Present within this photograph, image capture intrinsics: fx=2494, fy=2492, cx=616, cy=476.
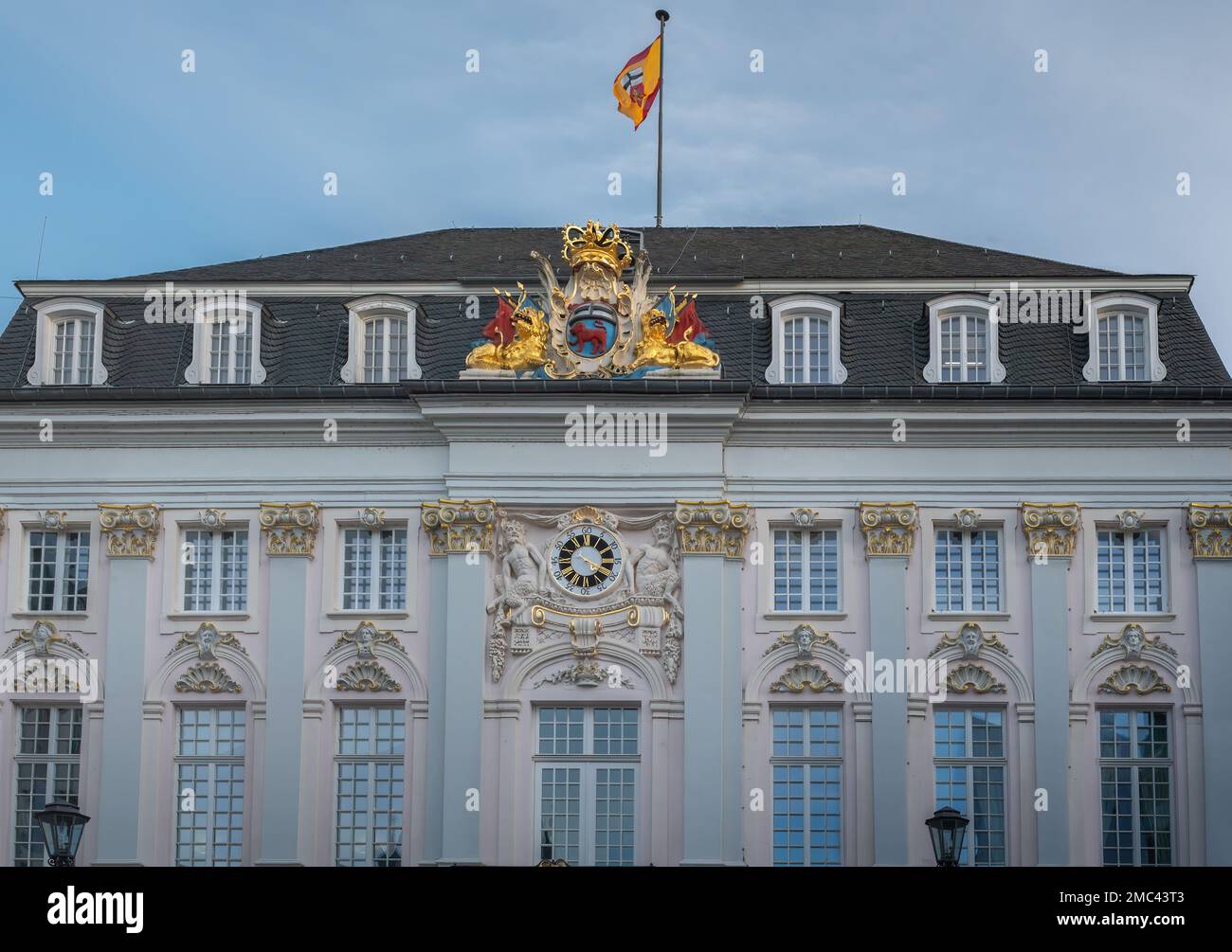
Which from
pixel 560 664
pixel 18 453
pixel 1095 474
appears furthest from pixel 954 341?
pixel 18 453

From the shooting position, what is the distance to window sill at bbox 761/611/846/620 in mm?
45375

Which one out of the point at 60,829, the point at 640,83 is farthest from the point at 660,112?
the point at 60,829

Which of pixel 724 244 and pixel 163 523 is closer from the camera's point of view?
pixel 163 523

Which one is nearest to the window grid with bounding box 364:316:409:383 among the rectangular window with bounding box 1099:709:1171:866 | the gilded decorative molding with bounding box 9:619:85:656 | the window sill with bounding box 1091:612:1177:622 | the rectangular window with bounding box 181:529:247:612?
the rectangular window with bounding box 181:529:247:612

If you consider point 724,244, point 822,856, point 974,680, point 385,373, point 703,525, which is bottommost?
point 822,856

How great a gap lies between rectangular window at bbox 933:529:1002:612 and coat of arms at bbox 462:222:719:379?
17.7 feet

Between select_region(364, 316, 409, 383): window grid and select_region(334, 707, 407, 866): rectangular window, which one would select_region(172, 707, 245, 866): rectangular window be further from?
select_region(364, 316, 409, 383): window grid

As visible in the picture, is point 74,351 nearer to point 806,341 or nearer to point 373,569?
point 373,569

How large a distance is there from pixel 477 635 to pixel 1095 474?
38.4 feet

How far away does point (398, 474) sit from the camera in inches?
1818

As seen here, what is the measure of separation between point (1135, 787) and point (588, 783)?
9823 millimetres

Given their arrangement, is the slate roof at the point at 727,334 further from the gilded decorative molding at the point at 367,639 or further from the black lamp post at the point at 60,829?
the black lamp post at the point at 60,829

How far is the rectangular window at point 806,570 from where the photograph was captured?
4578 centimetres

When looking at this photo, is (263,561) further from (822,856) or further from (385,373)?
(822,856)
